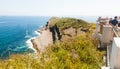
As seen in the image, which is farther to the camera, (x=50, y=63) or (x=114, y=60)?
(x=50, y=63)

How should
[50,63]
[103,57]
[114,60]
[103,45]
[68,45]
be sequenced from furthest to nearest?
[68,45] → [103,45] → [103,57] → [50,63] → [114,60]

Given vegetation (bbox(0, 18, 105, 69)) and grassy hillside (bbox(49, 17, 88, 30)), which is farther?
grassy hillside (bbox(49, 17, 88, 30))

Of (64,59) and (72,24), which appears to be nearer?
(64,59)

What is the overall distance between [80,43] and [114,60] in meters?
15.3

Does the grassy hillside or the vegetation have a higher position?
the vegetation

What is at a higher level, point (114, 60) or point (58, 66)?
point (114, 60)

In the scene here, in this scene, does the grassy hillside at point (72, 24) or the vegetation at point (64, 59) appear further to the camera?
the grassy hillside at point (72, 24)

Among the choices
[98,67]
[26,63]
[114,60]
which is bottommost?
[98,67]

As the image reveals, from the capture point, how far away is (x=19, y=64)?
16.1m

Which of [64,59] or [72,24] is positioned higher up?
[64,59]

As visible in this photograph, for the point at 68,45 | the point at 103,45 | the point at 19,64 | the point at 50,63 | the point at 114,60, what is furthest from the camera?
the point at 68,45

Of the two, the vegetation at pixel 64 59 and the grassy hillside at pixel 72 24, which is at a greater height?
the vegetation at pixel 64 59

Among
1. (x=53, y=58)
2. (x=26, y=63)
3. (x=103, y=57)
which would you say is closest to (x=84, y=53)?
(x=103, y=57)

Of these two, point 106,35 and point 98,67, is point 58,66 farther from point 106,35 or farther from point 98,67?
point 106,35
